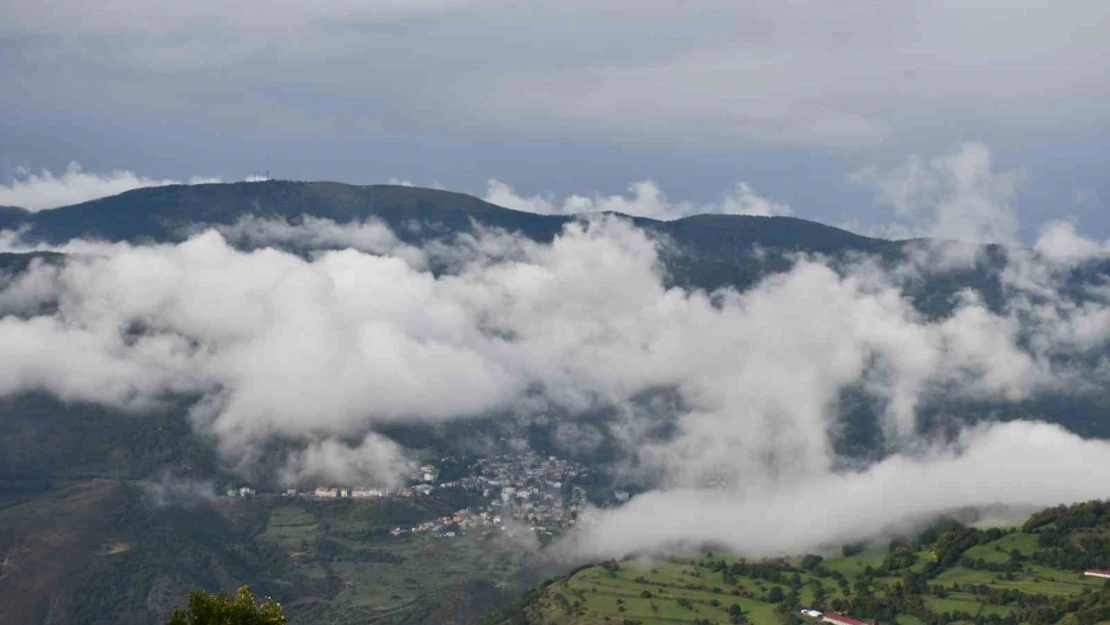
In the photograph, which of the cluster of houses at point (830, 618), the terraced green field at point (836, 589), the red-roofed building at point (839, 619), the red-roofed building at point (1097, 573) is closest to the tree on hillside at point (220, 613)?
the red-roofed building at point (839, 619)

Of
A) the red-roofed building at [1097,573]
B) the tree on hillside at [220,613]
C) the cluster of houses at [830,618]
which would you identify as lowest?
the cluster of houses at [830,618]

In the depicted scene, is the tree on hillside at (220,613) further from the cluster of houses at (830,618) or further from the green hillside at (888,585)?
the green hillside at (888,585)

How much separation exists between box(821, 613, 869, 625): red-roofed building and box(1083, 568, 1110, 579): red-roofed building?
26.4 metres

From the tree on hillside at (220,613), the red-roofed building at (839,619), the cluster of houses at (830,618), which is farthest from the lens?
the cluster of houses at (830,618)

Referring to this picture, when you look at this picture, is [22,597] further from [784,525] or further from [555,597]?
[784,525]

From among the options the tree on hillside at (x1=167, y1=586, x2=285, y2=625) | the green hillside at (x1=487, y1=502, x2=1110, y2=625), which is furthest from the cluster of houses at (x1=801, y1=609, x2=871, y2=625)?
the tree on hillside at (x1=167, y1=586, x2=285, y2=625)

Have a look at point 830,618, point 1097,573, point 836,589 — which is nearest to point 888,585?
point 836,589

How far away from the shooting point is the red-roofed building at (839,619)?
134 metres

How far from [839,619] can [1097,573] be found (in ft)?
93.9

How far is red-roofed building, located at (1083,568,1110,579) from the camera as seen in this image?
136 m

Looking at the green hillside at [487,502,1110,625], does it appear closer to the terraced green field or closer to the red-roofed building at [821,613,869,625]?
the terraced green field

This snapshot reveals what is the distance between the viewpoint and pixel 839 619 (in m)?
136

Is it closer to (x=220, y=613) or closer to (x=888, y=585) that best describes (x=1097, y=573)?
(x=888, y=585)

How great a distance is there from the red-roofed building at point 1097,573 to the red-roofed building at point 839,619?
26.4 metres
